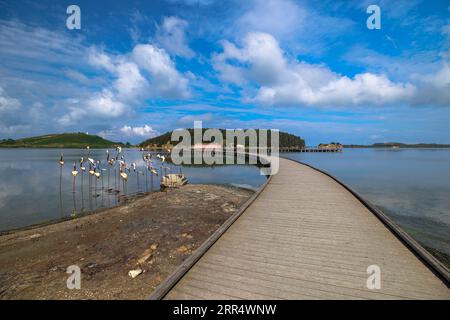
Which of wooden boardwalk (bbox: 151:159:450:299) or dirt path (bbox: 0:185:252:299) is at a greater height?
wooden boardwalk (bbox: 151:159:450:299)

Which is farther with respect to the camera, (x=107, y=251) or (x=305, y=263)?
(x=107, y=251)

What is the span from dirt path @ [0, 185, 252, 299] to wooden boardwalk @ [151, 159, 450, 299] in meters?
2.13

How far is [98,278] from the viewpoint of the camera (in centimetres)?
618

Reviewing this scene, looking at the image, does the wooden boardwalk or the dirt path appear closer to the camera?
the wooden boardwalk

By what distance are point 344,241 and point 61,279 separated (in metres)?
7.31

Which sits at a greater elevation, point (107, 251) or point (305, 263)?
point (305, 263)

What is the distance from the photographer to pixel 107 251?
782cm

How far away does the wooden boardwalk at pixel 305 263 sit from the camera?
3828mm

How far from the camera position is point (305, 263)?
472cm

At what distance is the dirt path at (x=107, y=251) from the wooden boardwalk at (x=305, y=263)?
2.13m

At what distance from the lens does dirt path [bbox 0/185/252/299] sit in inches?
227

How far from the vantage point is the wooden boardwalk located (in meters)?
3.83

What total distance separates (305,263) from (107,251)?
6.41 meters
